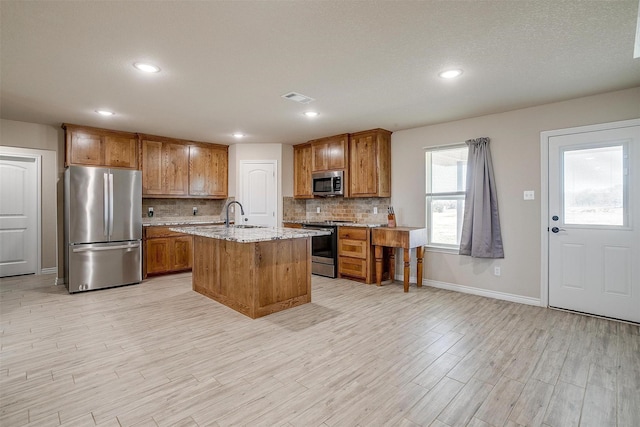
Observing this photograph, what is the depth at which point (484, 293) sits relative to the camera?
428 cm

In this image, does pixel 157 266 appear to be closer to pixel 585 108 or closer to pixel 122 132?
pixel 122 132

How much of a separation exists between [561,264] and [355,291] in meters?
2.52

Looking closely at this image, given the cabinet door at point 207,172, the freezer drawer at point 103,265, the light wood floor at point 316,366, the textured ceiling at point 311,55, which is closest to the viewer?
the light wood floor at point 316,366

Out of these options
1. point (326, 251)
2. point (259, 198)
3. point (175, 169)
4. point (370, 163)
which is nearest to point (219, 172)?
point (175, 169)

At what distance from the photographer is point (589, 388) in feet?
6.92

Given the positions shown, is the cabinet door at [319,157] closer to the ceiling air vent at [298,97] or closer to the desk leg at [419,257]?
the ceiling air vent at [298,97]

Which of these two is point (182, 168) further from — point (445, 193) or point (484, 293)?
point (484, 293)

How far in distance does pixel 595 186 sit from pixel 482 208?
1.16 meters

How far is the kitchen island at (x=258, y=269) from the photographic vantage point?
11.1 feet

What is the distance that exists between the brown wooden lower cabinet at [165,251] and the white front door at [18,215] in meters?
1.87

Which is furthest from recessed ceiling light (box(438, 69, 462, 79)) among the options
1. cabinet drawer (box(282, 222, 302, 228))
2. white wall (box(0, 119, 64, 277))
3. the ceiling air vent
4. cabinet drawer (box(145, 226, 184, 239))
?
white wall (box(0, 119, 64, 277))

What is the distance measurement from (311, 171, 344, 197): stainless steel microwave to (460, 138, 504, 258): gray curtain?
2.10m

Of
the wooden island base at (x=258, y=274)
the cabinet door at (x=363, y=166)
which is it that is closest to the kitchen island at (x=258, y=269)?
the wooden island base at (x=258, y=274)

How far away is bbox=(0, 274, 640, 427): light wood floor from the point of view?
6.08ft
